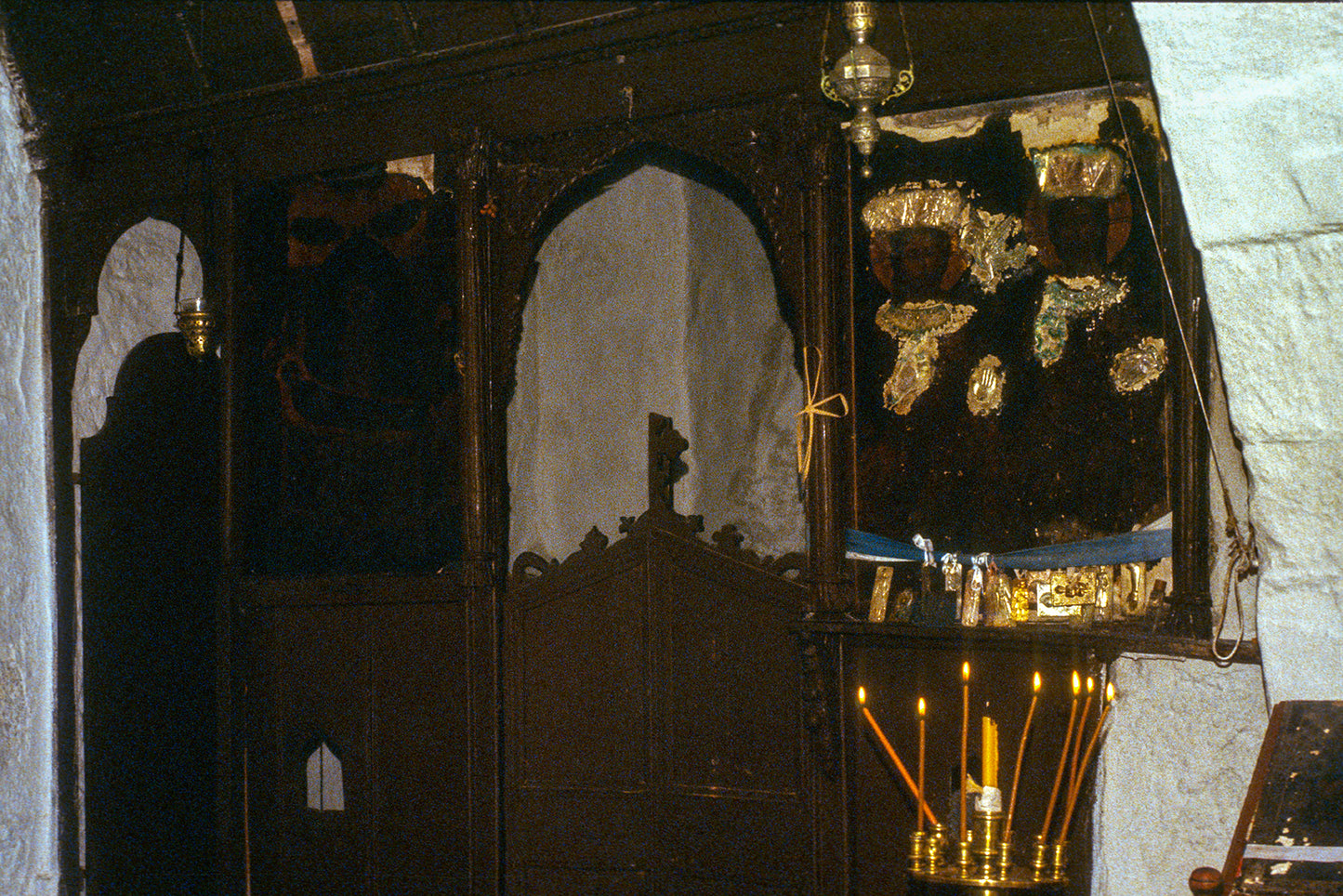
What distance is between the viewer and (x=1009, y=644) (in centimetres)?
406

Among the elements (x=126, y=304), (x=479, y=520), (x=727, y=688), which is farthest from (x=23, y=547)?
(x=727, y=688)

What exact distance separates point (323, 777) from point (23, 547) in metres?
1.48

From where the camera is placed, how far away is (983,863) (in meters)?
3.12

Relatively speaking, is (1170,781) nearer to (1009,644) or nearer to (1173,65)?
(1009,644)

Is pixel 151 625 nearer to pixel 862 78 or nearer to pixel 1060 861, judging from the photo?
pixel 862 78

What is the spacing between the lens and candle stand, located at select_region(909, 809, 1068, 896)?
3.09 metres

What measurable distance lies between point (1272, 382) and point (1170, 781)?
1187 mm

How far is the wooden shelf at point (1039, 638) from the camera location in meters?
3.64

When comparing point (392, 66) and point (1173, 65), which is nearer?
point (1173, 65)

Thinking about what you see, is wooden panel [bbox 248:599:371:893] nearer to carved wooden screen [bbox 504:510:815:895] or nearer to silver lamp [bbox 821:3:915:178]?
carved wooden screen [bbox 504:510:815:895]

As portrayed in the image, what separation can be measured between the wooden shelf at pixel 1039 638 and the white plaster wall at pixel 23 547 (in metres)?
3.05

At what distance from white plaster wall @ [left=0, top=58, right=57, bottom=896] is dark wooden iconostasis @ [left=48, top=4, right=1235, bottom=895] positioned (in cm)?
10

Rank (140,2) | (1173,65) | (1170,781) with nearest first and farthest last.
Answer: (1173,65) < (1170,781) < (140,2)

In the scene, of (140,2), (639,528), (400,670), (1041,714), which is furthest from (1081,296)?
(140,2)
